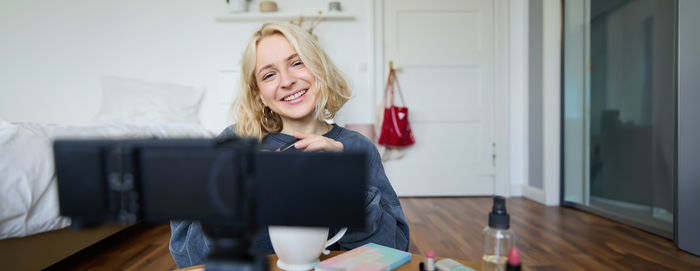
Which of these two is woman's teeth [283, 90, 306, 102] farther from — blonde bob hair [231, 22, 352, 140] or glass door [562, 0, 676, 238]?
glass door [562, 0, 676, 238]

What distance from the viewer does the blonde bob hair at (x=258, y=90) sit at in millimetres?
859

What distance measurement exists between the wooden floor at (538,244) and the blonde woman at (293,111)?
97cm

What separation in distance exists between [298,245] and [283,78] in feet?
1.44

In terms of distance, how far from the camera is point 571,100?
2.61 m

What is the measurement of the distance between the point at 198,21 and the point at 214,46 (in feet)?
0.84

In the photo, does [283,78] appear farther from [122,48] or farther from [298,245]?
[122,48]

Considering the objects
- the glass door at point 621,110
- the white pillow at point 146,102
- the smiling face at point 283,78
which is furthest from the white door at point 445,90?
the smiling face at point 283,78

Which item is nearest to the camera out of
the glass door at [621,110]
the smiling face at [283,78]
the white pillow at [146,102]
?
the smiling face at [283,78]

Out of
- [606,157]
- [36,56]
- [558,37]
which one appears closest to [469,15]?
[558,37]

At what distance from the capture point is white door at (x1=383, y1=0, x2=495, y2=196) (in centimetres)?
311

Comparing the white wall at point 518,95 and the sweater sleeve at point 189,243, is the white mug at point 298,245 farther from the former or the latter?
the white wall at point 518,95

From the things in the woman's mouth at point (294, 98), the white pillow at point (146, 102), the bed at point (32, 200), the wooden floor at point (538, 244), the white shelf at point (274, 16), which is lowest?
the wooden floor at point (538, 244)

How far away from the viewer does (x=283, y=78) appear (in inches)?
33.1

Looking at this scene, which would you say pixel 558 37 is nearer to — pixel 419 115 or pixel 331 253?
pixel 419 115
